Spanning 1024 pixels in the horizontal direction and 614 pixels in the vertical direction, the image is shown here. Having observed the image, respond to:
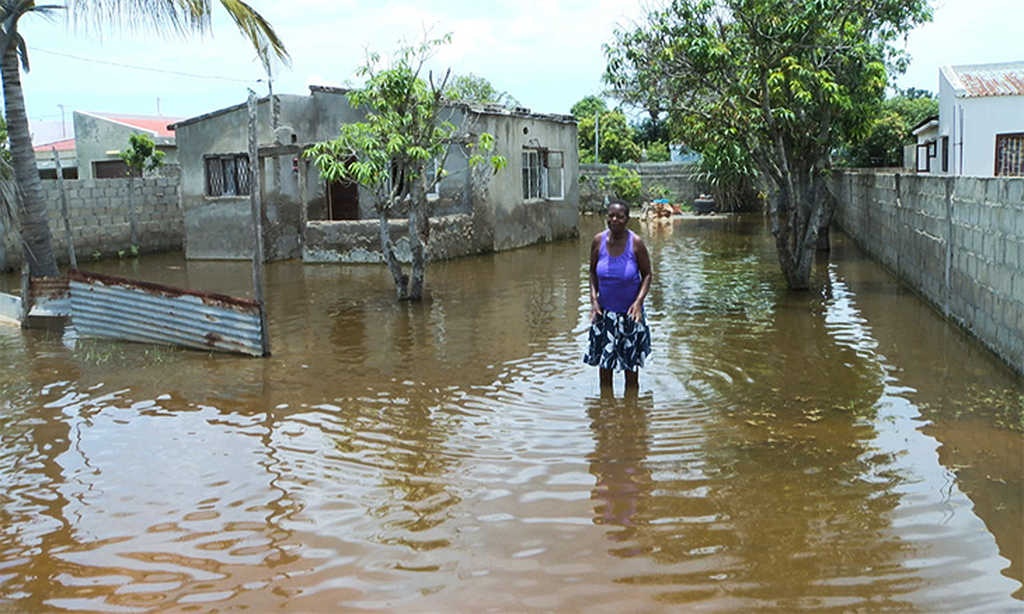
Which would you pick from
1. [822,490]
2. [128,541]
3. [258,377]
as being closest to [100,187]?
[258,377]

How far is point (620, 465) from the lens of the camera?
599cm

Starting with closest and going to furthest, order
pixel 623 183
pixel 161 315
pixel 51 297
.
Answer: pixel 161 315 < pixel 51 297 < pixel 623 183

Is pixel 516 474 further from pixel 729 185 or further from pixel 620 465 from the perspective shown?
pixel 729 185

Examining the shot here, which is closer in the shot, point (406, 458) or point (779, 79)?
point (406, 458)

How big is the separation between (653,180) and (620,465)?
31.4 m

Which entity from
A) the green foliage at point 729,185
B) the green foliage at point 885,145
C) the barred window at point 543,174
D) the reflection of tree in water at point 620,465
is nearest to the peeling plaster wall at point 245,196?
the barred window at point 543,174

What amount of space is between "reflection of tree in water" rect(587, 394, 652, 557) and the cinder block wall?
643 inches

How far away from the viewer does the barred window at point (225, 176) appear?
2120 centimetres

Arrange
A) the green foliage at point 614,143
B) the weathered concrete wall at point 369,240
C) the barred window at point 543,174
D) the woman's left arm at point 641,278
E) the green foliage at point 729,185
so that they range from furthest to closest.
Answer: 1. the green foliage at point 614,143
2. the green foliage at point 729,185
3. the barred window at point 543,174
4. the weathered concrete wall at point 369,240
5. the woman's left arm at point 641,278

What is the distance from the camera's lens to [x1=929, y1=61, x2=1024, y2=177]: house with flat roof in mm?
24547

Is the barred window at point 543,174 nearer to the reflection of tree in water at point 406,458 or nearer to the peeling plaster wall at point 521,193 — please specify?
the peeling plaster wall at point 521,193

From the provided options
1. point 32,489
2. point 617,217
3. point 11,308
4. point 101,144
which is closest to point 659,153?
point 101,144

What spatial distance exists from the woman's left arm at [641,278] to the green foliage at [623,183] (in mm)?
27010

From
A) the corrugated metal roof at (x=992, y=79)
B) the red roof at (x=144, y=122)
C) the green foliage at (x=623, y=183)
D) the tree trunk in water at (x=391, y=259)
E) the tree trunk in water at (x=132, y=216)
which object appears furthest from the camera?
the green foliage at (x=623, y=183)
